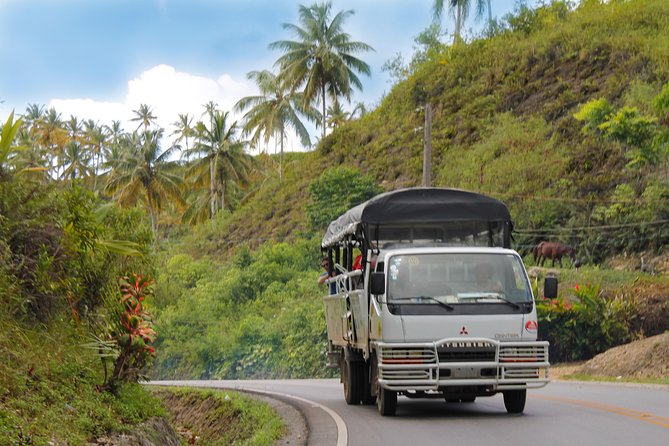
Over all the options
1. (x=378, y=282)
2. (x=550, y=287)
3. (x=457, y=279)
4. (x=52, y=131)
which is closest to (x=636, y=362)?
(x=550, y=287)

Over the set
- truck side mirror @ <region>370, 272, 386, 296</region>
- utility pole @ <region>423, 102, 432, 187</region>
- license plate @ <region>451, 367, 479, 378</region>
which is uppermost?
utility pole @ <region>423, 102, 432, 187</region>

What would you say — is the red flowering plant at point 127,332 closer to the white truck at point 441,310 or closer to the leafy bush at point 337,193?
the white truck at point 441,310

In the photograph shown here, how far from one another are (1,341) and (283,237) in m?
46.6

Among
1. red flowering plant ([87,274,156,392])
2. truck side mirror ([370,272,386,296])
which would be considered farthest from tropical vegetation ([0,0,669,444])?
truck side mirror ([370,272,386,296])

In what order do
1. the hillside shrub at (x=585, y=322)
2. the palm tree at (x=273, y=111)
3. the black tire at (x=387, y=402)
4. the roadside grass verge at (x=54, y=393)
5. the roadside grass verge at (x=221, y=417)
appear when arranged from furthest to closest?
the palm tree at (x=273, y=111) < the hillside shrub at (x=585, y=322) < the roadside grass verge at (x=221, y=417) < the black tire at (x=387, y=402) < the roadside grass verge at (x=54, y=393)

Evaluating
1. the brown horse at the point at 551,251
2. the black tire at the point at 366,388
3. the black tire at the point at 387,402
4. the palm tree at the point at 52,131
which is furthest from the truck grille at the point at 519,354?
the palm tree at the point at 52,131

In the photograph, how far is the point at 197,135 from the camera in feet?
229

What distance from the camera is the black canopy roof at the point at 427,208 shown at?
14383mm

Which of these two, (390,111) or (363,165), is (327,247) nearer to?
(363,165)

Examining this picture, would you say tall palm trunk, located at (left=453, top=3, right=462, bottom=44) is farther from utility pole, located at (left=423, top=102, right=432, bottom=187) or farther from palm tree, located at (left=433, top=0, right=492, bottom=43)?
utility pole, located at (left=423, top=102, right=432, bottom=187)

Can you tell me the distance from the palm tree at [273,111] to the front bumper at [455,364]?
171 ft

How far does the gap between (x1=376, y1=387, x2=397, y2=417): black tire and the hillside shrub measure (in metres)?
→ 15.6

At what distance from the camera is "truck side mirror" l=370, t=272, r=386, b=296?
12.6 metres

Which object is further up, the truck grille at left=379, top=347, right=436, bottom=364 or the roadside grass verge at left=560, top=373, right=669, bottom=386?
the truck grille at left=379, top=347, right=436, bottom=364
